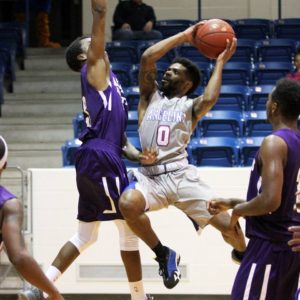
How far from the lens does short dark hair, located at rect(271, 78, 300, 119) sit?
525 cm

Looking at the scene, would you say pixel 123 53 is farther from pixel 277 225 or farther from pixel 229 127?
pixel 277 225

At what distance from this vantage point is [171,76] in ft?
23.4

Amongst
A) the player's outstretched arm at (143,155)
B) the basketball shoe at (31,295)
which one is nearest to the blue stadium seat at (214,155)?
the player's outstretched arm at (143,155)

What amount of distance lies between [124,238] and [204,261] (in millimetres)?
2309

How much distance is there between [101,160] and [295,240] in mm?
1915

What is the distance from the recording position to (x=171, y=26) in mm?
14070

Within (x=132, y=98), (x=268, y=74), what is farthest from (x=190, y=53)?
(x=132, y=98)

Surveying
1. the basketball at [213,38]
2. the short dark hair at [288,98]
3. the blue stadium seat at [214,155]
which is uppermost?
the basketball at [213,38]

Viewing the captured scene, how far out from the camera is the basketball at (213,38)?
6.86 meters

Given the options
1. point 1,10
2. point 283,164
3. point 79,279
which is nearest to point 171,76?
point 283,164

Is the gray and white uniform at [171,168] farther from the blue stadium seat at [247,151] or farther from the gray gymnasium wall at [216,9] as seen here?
the gray gymnasium wall at [216,9]

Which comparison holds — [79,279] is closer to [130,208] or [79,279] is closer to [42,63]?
[130,208]

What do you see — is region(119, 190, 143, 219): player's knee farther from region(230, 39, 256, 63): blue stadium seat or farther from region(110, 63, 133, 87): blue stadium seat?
region(230, 39, 256, 63): blue stadium seat

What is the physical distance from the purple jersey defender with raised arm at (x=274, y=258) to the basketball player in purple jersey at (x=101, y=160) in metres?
1.63
